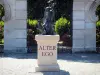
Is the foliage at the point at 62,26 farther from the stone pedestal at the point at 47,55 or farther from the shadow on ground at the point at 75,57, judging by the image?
the stone pedestal at the point at 47,55

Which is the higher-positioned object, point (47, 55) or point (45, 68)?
point (47, 55)

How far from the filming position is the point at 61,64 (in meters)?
12.7

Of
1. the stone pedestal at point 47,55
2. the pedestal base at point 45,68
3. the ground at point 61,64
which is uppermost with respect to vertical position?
the stone pedestal at point 47,55

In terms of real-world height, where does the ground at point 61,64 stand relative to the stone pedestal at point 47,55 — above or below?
below

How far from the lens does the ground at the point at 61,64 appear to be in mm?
10797

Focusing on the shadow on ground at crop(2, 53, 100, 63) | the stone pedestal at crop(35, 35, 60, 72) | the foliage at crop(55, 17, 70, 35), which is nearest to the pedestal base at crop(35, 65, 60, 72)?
the stone pedestal at crop(35, 35, 60, 72)

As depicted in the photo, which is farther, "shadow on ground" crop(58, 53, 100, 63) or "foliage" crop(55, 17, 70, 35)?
"foliage" crop(55, 17, 70, 35)

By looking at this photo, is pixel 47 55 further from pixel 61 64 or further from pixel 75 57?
pixel 75 57

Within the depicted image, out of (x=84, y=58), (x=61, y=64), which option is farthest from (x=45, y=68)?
(x=84, y=58)

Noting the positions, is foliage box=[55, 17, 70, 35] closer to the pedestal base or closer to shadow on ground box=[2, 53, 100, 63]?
shadow on ground box=[2, 53, 100, 63]

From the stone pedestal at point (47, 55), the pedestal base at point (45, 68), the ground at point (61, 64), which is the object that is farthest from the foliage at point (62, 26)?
the pedestal base at point (45, 68)

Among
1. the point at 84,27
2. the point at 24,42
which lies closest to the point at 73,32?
the point at 84,27

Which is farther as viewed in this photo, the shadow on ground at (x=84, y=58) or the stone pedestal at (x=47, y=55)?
the shadow on ground at (x=84, y=58)

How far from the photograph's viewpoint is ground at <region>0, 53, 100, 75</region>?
10.8m
